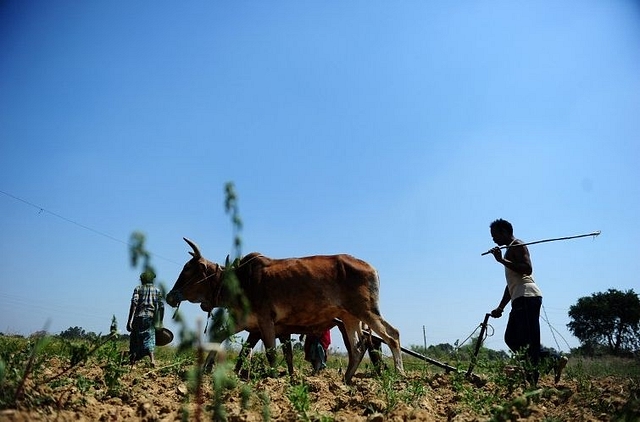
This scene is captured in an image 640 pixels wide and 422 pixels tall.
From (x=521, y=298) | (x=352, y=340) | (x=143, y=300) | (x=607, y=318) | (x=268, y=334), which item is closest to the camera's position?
(x=521, y=298)

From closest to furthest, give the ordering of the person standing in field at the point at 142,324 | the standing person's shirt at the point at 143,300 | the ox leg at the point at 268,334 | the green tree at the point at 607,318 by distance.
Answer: the ox leg at the point at 268,334
the person standing in field at the point at 142,324
the standing person's shirt at the point at 143,300
the green tree at the point at 607,318

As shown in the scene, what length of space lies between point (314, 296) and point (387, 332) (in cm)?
121

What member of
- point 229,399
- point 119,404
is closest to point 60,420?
point 119,404

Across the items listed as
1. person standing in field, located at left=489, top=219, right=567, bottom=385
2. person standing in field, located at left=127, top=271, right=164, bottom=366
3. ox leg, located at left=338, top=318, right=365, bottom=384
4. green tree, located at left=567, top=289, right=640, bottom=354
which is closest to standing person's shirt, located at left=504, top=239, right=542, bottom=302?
person standing in field, located at left=489, top=219, right=567, bottom=385

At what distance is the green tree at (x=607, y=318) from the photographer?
33094 millimetres

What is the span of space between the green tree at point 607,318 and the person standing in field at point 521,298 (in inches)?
1191

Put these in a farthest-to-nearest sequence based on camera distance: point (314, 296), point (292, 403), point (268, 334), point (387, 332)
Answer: point (314, 296) → point (268, 334) → point (387, 332) → point (292, 403)

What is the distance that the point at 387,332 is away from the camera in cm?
740

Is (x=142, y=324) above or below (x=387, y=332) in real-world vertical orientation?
above

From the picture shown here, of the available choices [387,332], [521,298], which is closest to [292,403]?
[521,298]

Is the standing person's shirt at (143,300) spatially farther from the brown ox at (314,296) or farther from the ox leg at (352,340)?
the ox leg at (352,340)

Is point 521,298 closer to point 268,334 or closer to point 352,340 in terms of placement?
point 352,340

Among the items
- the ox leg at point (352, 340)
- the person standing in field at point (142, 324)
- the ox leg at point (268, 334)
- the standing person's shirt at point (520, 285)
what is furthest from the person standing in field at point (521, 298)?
the person standing in field at point (142, 324)

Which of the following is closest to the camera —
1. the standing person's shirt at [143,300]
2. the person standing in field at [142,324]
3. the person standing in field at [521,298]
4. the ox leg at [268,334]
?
the person standing in field at [521,298]
